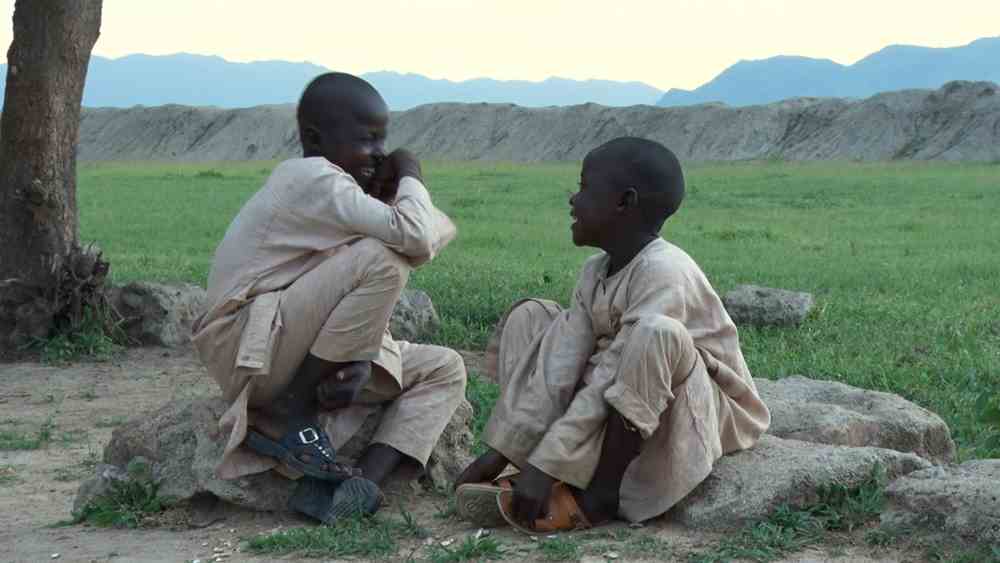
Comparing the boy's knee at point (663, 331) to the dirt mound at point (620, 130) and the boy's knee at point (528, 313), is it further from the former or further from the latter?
the dirt mound at point (620, 130)

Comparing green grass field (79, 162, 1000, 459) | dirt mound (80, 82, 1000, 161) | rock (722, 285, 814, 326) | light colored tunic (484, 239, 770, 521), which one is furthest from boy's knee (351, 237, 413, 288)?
dirt mound (80, 82, 1000, 161)

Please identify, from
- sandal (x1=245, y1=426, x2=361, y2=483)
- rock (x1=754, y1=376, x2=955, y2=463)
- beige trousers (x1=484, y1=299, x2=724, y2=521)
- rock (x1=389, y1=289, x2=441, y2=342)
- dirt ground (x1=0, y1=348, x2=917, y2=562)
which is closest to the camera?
beige trousers (x1=484, y1=299, x2=724, y2=521)

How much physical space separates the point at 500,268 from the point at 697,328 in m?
5.93

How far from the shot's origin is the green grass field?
6.59 m

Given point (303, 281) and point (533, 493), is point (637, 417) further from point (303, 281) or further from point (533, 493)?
point (303, 281)

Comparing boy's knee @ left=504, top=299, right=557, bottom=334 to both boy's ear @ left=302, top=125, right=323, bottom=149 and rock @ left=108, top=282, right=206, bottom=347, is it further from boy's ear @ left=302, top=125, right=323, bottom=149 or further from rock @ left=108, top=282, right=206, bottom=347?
rock @ left=108, top=282, right=206, bottom=347

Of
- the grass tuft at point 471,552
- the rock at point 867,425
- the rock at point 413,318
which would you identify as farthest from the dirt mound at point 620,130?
the grass tuft at point 471,552

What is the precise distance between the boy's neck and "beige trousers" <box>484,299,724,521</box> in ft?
0.94

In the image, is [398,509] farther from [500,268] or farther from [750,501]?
[500,268]

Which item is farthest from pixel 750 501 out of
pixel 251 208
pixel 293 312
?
pixel 251 208

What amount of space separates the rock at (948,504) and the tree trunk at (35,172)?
517 centimetres

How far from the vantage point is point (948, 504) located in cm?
361

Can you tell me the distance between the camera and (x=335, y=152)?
14.0ft

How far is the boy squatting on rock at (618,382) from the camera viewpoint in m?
3.73
